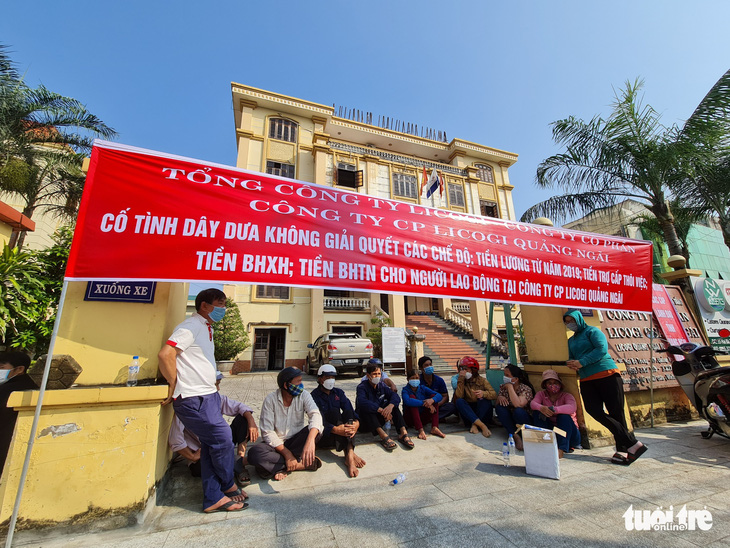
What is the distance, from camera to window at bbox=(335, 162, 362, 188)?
60.0ft

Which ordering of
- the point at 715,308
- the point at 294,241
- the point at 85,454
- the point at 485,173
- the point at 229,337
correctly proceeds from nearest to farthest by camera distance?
1. the point at 85,454
2. the point at 294,241
3. the point at 715,308
4. the point at 229,337
5. the point at 485,173

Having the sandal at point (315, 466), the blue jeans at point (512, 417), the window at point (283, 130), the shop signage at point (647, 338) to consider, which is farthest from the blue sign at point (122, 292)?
the window at point (283, 130)

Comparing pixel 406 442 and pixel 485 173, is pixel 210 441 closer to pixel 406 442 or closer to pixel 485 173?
pixel 406 442

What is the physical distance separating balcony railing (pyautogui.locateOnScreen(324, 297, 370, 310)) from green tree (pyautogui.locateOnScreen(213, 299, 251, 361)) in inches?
169

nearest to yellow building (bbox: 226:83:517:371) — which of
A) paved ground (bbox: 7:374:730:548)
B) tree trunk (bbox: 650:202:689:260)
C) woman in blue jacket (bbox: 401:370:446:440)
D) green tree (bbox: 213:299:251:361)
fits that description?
green tree (bbox: 213:299:251:361)

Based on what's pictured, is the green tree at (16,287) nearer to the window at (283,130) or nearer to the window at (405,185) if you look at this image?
the window at (283,130)

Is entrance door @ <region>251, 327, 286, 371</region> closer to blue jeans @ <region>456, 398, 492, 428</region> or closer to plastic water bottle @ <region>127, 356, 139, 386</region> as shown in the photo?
blue jeans @ <region>456, 398, 492, 428</region>

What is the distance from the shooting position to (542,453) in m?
3.06

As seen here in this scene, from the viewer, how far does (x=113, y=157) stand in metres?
2.56

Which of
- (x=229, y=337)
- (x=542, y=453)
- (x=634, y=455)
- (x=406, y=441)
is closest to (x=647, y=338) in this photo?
(x=634, y=455)

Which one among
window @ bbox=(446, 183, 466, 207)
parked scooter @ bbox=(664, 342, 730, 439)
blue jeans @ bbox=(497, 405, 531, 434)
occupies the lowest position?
blue jeans @ bbox=(497, 405, 531, 434)

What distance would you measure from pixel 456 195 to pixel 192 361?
66.0 feet

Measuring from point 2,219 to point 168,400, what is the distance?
2112mm

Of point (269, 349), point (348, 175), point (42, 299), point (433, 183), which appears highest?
point (348, 175)
